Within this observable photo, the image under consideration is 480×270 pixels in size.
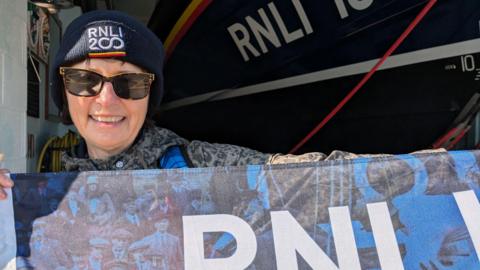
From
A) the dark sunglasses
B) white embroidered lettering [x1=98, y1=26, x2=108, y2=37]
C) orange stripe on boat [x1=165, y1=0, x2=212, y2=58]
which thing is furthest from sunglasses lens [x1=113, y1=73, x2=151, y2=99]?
orange stripe on boat [x1=165, y1=0, x2=212, y2=58]

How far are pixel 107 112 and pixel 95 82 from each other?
92 millimetres

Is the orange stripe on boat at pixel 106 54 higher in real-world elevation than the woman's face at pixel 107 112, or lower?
higher

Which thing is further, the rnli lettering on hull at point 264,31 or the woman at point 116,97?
the rnli lettering on hull at point 264,31

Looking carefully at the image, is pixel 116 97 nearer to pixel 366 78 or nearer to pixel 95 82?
pixel 95 82

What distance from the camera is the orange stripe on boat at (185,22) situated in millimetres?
3805

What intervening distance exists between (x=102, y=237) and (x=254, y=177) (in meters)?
0.43

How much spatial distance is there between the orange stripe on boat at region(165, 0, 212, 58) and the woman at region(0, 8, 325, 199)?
244 centimetres

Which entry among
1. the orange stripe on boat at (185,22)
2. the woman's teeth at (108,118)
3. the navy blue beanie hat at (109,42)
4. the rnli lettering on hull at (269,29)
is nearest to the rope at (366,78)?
the rnli lettering on hull at (269,29)

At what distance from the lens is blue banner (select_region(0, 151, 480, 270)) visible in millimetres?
1225

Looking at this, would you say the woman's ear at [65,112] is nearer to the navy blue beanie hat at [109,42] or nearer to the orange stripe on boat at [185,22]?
the navy blue beanie hat at [109,42]

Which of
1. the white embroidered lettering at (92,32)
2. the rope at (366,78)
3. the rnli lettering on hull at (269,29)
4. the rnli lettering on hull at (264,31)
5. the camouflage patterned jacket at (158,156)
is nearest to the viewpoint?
the white embroidered lettering at (92,32)

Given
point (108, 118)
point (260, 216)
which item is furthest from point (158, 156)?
point (260, 216)

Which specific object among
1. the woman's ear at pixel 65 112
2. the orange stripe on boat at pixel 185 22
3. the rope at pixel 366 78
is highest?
the orange stripe on boat at pixel 185 22

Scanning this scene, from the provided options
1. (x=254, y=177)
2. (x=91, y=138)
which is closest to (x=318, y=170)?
(x=254, y=177)
